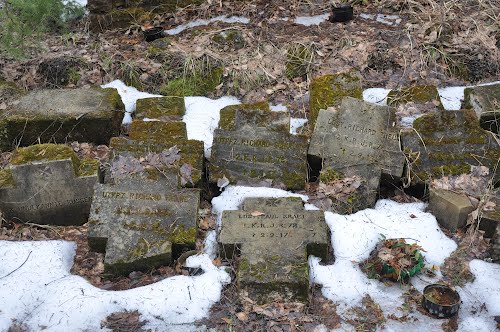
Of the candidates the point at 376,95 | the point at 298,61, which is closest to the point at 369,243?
the point at 376,95

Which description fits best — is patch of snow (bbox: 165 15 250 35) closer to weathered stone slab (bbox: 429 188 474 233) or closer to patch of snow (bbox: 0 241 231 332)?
weathered stone slab (bbox: 429 188 474 233)

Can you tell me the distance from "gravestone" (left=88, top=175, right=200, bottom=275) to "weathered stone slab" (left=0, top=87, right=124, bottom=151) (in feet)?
4.50

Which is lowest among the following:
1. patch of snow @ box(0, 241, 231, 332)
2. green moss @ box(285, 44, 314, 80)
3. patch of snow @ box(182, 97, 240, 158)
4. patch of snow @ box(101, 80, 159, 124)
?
patch of snow @ box(0, 241, 231, 332)

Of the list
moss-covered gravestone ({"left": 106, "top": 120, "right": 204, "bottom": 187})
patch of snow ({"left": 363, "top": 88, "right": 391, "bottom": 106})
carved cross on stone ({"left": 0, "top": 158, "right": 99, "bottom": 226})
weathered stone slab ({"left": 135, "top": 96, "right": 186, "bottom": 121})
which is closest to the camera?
carved cross on stone ({"left": 0, "top": 158, "right": 99, "bottom": 226})

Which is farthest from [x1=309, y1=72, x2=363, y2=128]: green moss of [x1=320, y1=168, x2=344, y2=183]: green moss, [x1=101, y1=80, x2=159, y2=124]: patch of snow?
[x1=101, y1=80, x2=159, y2=124]: patch of snow

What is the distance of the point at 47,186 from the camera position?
4.86m

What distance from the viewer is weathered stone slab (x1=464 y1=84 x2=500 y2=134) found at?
5574 millimetres

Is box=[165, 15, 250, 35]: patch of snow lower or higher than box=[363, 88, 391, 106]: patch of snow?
higher

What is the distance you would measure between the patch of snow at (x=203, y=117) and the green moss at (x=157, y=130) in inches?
13.2

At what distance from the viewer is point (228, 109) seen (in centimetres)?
551

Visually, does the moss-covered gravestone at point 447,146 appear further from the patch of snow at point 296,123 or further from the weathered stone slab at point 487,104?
the patch of snow at point 296,123

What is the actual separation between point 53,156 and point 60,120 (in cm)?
88

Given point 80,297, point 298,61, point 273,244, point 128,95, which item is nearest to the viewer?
point 80,297

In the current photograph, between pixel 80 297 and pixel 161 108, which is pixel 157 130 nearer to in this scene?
pixel 161 108
